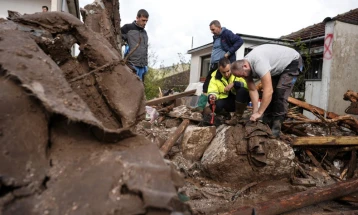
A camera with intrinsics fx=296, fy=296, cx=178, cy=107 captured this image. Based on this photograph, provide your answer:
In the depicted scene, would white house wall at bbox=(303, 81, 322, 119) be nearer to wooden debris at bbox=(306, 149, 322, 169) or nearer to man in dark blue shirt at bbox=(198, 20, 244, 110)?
wooden debris at bbox=(306, 149, 322, 169)

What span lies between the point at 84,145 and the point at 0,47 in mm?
584

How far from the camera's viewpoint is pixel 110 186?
912mm

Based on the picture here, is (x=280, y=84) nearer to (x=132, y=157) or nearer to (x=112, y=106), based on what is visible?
(x=112, y=106)

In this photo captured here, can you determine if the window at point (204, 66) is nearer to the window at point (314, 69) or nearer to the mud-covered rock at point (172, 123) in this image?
the window at point (314, 69)

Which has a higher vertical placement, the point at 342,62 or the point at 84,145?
the point at 342,62

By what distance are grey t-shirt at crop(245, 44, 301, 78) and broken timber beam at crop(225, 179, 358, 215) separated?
1556 mm

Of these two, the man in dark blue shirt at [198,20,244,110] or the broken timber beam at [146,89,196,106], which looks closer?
the man in dark blue shirt at [198,20,244,110]

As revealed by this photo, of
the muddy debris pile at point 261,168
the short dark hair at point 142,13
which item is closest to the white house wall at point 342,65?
the muddy debris pile at point 261,168

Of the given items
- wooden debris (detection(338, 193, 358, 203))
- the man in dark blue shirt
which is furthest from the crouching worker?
wooden debris (detection(338, 193, 358, 203))

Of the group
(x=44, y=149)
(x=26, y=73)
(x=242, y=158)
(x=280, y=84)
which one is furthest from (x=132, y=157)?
(x=280, y=84)

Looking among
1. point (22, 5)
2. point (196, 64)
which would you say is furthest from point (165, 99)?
point (196, 64)

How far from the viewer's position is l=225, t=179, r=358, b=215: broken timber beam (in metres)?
2.54

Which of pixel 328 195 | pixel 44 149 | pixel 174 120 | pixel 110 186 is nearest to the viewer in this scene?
pixel 110 186

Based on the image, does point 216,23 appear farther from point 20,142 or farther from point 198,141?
point 20,142
